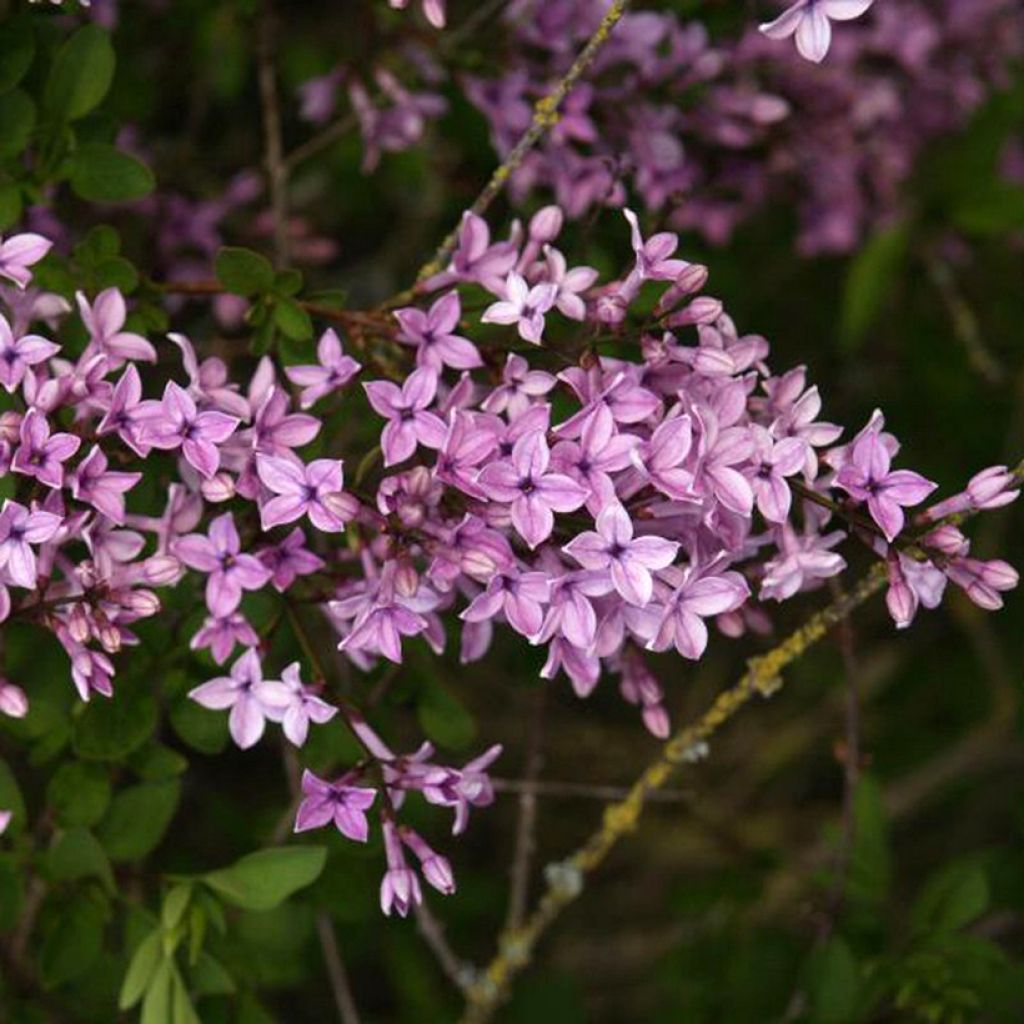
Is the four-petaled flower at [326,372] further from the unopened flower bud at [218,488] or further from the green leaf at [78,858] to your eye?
the green leaf at [78,858]

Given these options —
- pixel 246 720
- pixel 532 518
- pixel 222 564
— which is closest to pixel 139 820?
pixel 246 720

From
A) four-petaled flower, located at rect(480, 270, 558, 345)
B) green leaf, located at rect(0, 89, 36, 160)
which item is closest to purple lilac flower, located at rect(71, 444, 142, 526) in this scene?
four-petaled flower, located at rect(480, 270, 558, 345)

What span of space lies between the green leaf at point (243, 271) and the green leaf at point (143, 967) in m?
0.58

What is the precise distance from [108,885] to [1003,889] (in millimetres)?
A: 1216

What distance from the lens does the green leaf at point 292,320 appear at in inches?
57.7

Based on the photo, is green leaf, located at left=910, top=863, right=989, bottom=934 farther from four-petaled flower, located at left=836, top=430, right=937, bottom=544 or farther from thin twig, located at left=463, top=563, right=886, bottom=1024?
four-petaled flower, located at left=836, top=430, right=937, bottom=544

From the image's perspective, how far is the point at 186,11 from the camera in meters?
2.12

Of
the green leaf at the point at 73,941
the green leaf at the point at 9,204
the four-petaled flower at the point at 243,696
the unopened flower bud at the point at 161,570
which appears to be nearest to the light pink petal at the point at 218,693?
the four-petaled flower at the point at 243,696

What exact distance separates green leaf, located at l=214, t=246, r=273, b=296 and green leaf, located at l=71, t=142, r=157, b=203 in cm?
15

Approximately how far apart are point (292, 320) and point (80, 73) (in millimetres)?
325

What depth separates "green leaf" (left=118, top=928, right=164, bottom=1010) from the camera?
4.85 feet

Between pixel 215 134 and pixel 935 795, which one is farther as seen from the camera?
pixel 935 795

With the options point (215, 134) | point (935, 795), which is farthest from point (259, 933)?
point (935, 795)

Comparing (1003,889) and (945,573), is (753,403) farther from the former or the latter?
(1003,889)
